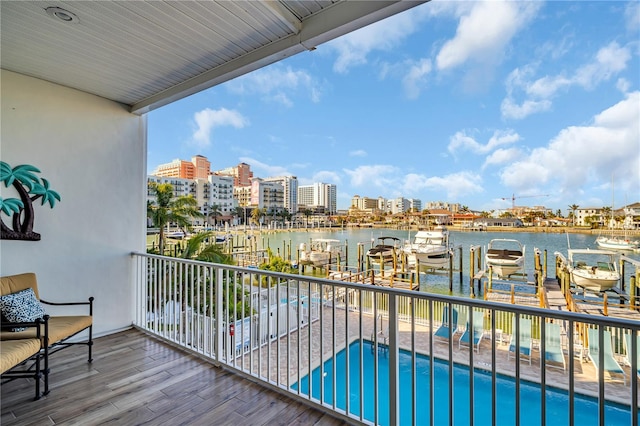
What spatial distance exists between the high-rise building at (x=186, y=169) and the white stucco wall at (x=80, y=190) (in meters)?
4.60

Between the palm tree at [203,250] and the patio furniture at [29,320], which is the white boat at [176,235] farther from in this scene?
the patio furniture at [29,320]

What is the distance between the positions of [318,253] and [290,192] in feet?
10.5

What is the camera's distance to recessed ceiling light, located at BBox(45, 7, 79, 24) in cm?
202

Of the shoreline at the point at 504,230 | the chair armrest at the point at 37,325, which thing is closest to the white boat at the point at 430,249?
the shoreline at the point at 504,230

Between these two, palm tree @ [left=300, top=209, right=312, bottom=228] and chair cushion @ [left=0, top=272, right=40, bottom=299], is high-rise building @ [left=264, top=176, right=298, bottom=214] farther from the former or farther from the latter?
chair cushion @ [left=0, top=272, right=40, bottom=299]

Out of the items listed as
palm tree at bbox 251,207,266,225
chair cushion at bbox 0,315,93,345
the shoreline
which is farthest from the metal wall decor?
palm tree at bbox 251,207,266,225

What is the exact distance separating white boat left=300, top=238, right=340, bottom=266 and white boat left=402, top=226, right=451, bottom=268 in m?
3.20

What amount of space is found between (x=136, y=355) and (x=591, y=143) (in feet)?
46.7

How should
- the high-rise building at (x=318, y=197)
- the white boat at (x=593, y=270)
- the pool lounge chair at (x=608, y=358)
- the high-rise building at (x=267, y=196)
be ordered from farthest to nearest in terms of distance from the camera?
the high-rise building at (x=318, y=197), the high-rise building at (x=267, y=196), the white boat at (x=593, y=270), the pool lounge chair at (x=608, y=358)

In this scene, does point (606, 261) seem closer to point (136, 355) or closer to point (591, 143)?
point (591, 143)

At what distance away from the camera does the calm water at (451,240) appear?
10539 millimetres

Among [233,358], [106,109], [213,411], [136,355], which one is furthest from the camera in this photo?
[106,109]

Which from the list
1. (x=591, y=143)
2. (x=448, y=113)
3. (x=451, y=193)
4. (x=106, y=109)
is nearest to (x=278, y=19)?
(x=106, y=109)

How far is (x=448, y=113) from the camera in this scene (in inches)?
639
